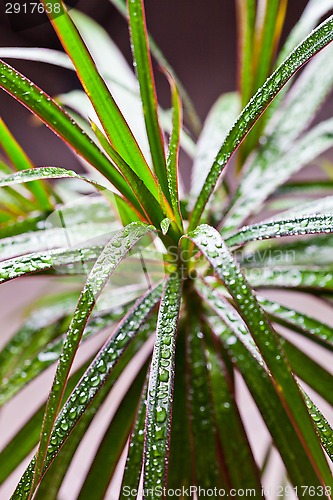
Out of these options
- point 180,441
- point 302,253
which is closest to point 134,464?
point 180,441

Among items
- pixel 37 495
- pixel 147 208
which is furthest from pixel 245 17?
pixel 37 495

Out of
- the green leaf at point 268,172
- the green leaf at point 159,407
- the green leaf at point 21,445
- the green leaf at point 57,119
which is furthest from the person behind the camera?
the green leaf at point 268,172

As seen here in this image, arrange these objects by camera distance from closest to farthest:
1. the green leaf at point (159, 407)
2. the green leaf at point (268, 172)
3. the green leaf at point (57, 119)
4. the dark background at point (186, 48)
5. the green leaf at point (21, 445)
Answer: the green leaf at point (159, 407) → the green leaf at point (57, 119) → the green leaf at point (21, 445) → the green leaf at point (268, 172) → the dark background at point (186, 48)

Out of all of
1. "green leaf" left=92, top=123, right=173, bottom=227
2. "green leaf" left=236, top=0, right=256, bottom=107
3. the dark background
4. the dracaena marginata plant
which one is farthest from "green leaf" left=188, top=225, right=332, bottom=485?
the dark background

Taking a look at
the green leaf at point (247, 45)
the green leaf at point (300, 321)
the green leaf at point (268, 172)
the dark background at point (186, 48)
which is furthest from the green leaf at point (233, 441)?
the dark background at point (186, 48)

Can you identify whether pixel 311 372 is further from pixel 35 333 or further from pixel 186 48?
pixel 186 48

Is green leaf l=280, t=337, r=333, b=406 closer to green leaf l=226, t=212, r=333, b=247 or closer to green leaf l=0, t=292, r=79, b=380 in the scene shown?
green leaf l=226, t=212, r=333, b=247

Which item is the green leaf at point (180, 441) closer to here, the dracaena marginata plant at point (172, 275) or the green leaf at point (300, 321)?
the dracaena marginata plant at point (172, 275)
